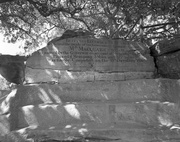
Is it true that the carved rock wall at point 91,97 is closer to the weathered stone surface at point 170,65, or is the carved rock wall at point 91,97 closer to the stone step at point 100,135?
the stone step at point 100,135

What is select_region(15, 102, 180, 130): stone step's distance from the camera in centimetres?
364

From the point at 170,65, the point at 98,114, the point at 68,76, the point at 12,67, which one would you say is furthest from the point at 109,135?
the point at 12,67

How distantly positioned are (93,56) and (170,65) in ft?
6.89

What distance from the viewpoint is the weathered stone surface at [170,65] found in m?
4.71

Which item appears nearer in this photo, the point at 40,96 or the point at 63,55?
the point at 40,96

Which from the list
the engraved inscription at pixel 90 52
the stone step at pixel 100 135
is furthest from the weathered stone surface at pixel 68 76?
the stone step at pixel 100 135

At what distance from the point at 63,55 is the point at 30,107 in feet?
4.86

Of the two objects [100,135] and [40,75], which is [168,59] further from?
[40,75]

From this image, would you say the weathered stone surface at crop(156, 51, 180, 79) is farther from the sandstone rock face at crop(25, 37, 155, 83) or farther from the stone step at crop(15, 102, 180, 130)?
the stone step at crop(15, 102, 180, 130)

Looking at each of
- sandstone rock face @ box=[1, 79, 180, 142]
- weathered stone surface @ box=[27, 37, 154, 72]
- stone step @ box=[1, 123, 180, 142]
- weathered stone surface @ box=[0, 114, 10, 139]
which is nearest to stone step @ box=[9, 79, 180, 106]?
sandstone rock face @ box=[1, 79, 180, 142]

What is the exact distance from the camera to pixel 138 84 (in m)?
4.18

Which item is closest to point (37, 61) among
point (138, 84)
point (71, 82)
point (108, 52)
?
point (71, 82)

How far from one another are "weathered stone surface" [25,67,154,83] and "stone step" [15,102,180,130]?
0.79 meters

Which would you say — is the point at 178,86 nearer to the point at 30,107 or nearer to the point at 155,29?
the point at 30,107
